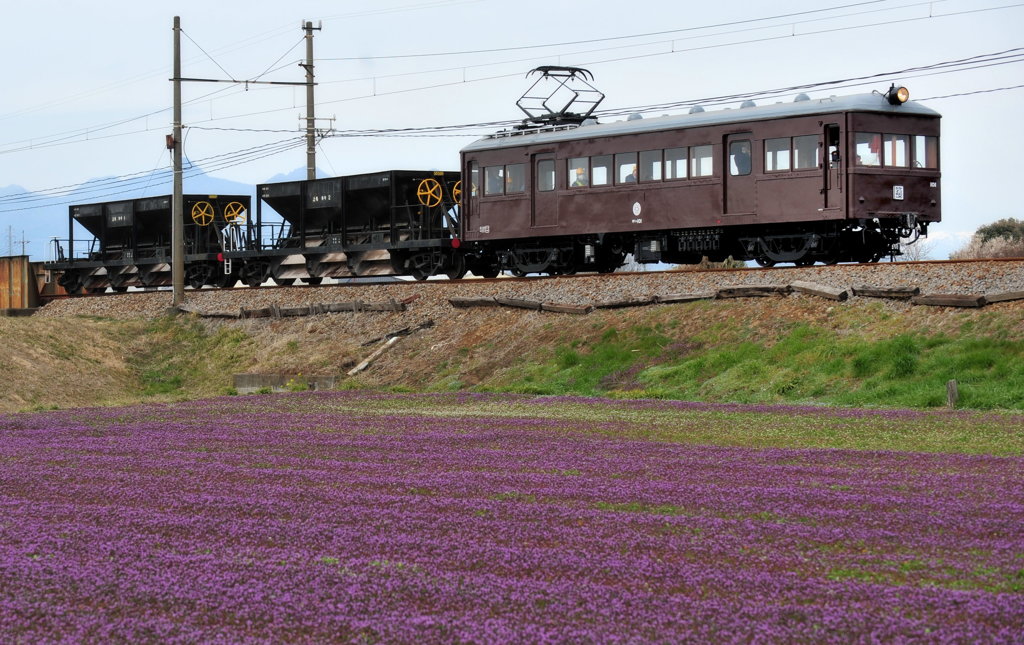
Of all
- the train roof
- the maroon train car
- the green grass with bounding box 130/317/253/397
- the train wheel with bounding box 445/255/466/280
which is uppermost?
the train roof

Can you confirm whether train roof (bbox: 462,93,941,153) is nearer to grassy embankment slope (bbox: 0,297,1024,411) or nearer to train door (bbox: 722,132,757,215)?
train door (bbox: 722,132,757,215)

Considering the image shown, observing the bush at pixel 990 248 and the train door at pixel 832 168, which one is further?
the bush at pixel 990 248

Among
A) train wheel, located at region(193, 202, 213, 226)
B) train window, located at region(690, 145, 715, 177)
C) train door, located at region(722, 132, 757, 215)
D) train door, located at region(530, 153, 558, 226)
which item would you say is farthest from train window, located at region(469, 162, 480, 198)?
train wheel, located at region(193, 202, 213, 226)

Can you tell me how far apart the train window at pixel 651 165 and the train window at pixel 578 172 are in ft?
5.74

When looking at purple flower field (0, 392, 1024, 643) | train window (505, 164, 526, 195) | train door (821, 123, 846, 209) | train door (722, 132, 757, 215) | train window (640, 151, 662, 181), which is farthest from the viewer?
train window (505, 164, 526, 195)

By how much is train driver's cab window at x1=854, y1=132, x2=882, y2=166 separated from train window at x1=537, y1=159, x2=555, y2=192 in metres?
8.45

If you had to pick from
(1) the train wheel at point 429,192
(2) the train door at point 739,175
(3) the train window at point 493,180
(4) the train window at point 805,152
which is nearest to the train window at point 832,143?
(4) the train window at point 805,152

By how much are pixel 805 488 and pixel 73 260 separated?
46.6 m

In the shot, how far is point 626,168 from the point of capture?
31.0m

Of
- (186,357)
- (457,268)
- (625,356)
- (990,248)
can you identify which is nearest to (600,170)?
(625,356)

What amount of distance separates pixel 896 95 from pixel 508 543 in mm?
21647

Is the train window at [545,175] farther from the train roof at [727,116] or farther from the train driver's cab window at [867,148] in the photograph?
the train driver's cab window at [867,148]

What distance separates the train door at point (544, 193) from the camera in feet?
107

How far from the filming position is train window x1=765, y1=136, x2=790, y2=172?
28.2 m
